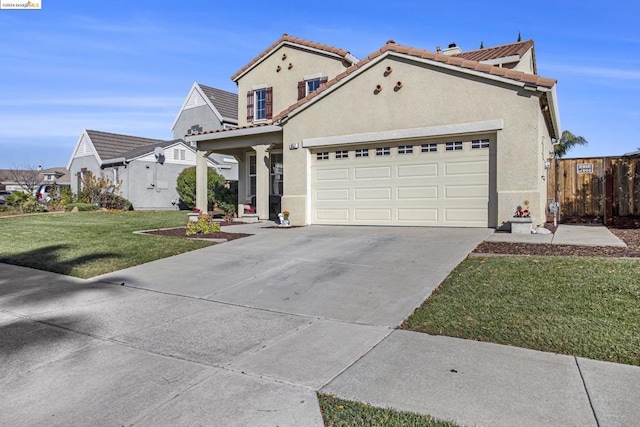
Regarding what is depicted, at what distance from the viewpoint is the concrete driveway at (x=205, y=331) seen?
3373 mm

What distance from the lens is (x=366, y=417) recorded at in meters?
3.07

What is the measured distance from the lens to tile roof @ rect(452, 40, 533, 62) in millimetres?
15855

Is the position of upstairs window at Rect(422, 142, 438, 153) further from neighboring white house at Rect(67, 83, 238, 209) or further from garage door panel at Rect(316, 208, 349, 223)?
neighboring white house at Rect(67, 83, 238, 209)

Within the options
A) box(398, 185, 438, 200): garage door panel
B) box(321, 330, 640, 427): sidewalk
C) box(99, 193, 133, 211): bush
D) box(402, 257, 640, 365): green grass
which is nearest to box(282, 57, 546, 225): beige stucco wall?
box(398, 185, 438, 200): garage door panel

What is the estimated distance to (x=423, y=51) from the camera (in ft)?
39.9

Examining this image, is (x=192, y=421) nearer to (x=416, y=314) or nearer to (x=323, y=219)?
(x=416, y=314)

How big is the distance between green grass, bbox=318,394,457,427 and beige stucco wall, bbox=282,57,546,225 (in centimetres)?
907

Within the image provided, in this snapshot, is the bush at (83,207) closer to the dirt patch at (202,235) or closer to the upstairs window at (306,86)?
the dirt patch at (202,235)

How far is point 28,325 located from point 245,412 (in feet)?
12.3

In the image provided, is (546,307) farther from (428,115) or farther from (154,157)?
(154,157)

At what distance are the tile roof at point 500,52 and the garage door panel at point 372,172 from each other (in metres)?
6.47

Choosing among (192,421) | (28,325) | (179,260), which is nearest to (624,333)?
(192,421)

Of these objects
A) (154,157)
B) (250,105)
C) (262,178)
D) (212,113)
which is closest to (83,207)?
(154,157)

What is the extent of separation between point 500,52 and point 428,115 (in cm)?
667
